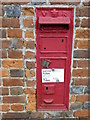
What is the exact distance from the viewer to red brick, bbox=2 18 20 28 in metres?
1.46

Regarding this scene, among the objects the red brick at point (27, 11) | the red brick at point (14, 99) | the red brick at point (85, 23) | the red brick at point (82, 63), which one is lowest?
the red brick at point (14, 99)

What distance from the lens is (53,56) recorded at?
60.6 inches

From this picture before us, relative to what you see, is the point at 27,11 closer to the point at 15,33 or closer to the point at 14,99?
the point at 15,33

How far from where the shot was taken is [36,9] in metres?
1.44

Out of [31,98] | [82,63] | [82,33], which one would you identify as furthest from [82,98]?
[82,33]

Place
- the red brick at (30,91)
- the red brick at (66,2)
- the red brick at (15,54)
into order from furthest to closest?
the red brick at (30,91)
the red brick at (15,54)
the red brick at (66,2)

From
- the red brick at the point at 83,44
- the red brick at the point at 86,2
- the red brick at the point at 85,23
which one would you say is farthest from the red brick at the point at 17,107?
the red brick at the point at 86,2

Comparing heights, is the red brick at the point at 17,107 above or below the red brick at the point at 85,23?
below

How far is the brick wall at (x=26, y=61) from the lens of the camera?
145 cm

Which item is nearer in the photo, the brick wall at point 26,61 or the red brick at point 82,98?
the brick wall at point 26,61

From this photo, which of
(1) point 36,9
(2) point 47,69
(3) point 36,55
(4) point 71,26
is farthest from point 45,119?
(1) point 36,9

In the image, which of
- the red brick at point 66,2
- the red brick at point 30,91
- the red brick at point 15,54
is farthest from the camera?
the red brick at point 30,91

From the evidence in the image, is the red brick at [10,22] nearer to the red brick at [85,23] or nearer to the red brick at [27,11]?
the red brick at [27,11]

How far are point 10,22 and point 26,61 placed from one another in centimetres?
33
